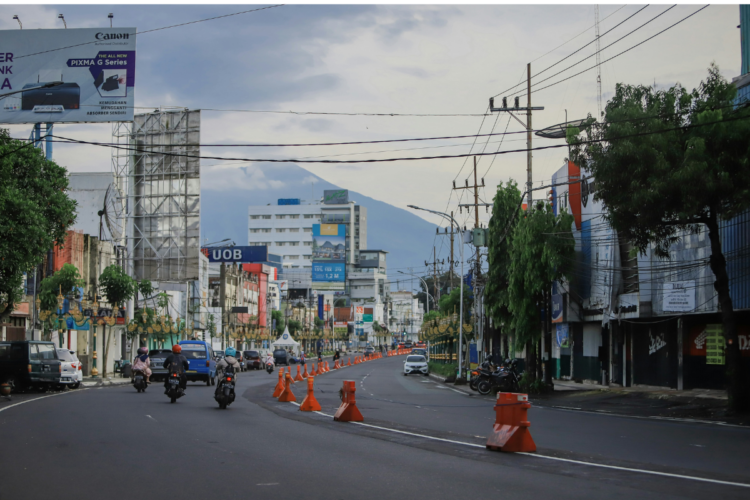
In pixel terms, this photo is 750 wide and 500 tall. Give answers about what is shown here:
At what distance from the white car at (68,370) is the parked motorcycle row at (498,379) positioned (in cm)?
1668

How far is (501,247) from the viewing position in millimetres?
36062

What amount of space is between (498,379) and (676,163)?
43.4 ft

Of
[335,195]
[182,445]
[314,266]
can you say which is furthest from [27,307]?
[335,195]

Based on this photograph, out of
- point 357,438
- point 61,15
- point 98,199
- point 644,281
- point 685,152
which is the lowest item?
Result: point 357,438

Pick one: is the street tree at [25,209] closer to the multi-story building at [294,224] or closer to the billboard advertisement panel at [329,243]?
the billboard advertisement panel at [329,243]

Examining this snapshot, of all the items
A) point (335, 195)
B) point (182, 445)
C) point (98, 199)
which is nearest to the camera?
point (182, 445)

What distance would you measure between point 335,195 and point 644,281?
170 metres

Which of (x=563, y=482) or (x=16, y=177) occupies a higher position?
(x=16, y=177)

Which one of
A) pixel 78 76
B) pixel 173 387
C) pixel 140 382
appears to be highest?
pixel 78 76

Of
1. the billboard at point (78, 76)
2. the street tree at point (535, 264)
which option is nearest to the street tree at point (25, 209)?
the billboard at point (78, 76)

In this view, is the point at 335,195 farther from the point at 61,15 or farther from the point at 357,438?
the point at 357,438

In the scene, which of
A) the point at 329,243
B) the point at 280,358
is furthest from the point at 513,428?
the point at 329,243

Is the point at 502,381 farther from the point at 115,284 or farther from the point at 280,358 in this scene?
the point at 280,358

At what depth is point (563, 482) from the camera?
32.6 ft
